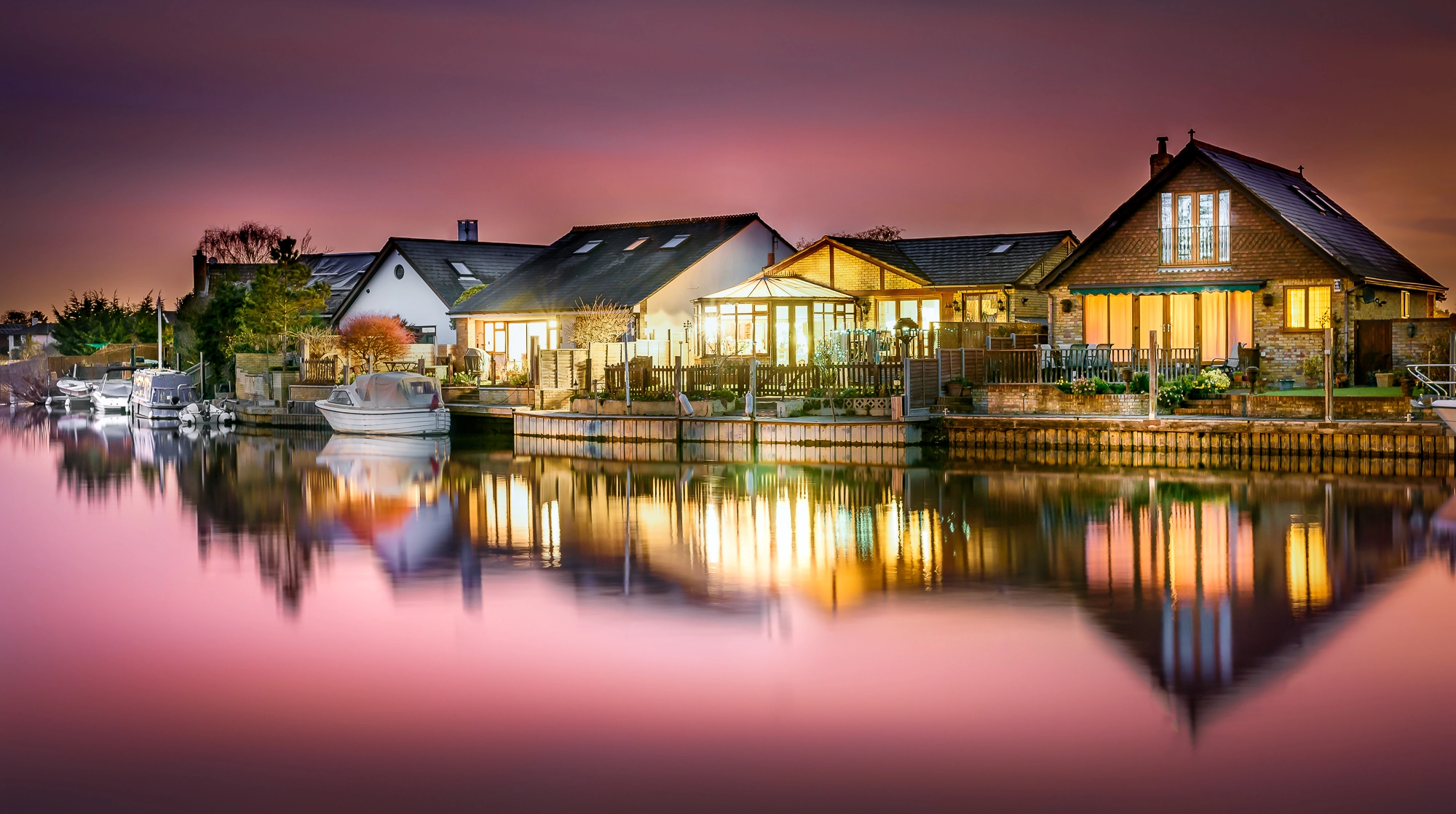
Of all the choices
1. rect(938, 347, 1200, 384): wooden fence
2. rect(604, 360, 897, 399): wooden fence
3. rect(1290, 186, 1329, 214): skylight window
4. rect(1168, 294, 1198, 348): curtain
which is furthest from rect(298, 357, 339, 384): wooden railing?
rect(1290, 186, 1329, 214): skylight window

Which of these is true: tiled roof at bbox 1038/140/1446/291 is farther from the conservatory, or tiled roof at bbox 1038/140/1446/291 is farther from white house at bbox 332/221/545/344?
white house at bbox 332/221/545/344

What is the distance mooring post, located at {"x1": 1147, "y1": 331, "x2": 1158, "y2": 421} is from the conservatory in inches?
550

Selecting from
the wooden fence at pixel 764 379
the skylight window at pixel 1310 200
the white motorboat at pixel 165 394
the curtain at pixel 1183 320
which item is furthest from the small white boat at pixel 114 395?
the skylight window at pixel 1310 200

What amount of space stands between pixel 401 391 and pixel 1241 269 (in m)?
22.5

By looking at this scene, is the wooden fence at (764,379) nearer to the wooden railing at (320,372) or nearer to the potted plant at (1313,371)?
the potted plant at (1313,371)

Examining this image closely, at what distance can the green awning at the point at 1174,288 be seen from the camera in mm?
34312

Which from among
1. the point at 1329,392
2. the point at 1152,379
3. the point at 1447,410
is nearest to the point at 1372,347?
the point at 1329,392

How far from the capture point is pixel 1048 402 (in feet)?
98.9

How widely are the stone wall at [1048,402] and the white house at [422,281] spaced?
2743cm

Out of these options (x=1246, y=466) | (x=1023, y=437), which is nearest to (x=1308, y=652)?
(x=1246, y=466)

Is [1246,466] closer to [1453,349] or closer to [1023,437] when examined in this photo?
[1023,437]

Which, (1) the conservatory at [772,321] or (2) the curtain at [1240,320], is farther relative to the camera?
(1) the conservatory at [772,321]

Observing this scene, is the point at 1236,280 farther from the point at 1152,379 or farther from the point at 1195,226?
the point at 1152,379

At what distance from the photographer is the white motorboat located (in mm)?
52844
